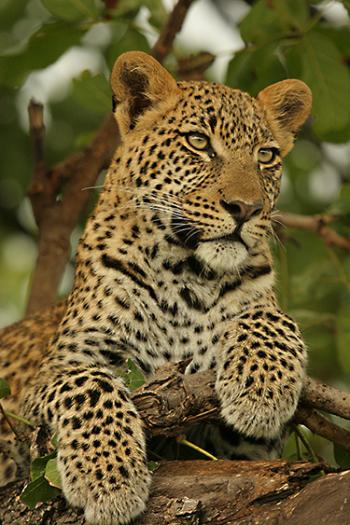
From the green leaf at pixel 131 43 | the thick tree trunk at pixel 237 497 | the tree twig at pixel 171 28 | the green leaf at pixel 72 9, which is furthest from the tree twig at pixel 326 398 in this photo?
the tree twig at pixel 171 28

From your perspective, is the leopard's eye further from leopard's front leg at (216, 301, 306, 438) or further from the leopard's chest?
leopard's front leg at (216, 301, 306, 438)

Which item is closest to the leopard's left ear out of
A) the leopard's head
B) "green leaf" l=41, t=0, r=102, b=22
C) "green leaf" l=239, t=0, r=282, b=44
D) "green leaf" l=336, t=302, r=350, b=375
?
the leopard's head

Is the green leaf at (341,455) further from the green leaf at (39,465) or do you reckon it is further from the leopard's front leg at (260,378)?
the green leaf at (39,465)

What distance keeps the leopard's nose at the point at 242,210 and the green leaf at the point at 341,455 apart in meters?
1.45

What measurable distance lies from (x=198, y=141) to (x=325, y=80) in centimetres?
98

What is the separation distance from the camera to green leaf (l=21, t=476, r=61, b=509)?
6391 mm

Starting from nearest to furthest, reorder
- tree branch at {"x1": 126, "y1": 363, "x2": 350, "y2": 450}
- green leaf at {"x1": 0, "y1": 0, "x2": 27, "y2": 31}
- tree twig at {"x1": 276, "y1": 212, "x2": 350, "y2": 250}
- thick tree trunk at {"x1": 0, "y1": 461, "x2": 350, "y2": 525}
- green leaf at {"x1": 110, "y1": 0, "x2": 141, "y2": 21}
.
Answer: thick tree trunk at {"x1": 0, "y1": 461, "x2": 350, "y2": 525} → tree branch at {"x1": 126, "y1": 363, "x2": 350, "y2": 450} → green leaf at {"x1": 110, "y1": 0, "x2": 141, "y2": 21} → tree twig at {"x1": 276, "y1": 212, "x2": 350, "y2": 250} → green leaf at {"x1": 0, "y1": 0, "x2": 27, "y2": 31}

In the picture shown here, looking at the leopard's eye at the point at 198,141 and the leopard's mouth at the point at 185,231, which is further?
the leopard's eye at the point at 198,141

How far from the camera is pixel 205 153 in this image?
8.12 metres

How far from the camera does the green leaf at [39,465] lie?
21.6ft

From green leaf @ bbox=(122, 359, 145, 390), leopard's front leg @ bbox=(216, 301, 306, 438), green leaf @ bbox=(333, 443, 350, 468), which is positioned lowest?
green leaf @ bbox=(333, 443, 350, 468)

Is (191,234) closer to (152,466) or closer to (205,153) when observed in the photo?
(205,153)

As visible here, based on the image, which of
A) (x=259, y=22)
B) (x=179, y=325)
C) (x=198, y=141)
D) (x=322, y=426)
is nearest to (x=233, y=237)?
(x=179, y=325)

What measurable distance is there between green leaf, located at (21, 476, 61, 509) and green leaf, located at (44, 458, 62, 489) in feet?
0.17
